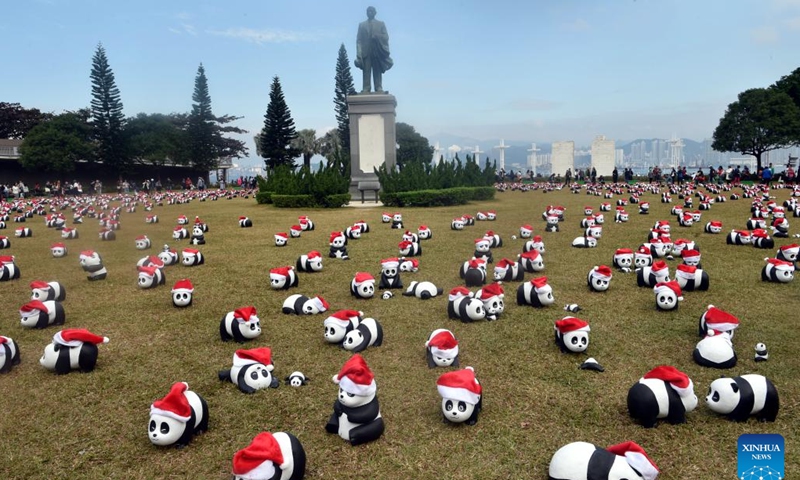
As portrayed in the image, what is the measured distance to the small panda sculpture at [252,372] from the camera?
556cm

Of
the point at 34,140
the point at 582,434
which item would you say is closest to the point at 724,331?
the point at 582,434

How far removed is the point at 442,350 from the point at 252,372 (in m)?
2.06

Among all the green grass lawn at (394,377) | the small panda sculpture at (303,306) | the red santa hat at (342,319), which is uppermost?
the red santa hat at (342,319)

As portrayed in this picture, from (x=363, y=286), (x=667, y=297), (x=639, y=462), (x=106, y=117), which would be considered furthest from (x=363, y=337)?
(x=106, y=117)

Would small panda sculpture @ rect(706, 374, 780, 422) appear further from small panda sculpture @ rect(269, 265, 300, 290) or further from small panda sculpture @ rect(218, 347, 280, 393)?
small panda sculpture @ rect(269, 265, 300, 290)

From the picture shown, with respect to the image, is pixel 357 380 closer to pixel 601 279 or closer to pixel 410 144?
pixel 601 279

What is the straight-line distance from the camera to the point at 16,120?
6056 cm

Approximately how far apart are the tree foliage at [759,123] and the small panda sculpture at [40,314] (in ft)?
192

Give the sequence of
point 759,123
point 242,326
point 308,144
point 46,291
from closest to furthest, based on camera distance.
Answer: point 242,326 < point 46,291 < point 759,123 < point 308,144

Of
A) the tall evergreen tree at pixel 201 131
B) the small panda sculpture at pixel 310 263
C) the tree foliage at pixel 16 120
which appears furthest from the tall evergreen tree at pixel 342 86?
the small panda sculpture at pixel 310 263

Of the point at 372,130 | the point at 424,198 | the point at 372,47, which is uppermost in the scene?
the point at 372,47

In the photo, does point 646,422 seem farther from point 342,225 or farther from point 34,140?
point 34,140

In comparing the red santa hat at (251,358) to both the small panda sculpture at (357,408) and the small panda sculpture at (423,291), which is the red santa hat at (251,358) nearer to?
the small panda sculpture at (357,408)

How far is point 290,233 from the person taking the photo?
16875 millimetres
